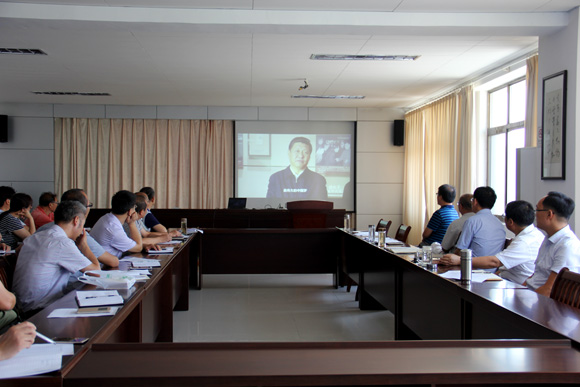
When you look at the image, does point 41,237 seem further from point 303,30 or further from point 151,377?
point 303,30

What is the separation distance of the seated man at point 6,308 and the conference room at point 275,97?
2.45 metres

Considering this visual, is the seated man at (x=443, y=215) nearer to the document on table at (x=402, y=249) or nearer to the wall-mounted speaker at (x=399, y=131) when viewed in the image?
the document on table at (x=402, y=249)

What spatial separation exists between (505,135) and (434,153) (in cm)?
192

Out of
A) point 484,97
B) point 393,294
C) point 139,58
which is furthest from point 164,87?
point 393,294

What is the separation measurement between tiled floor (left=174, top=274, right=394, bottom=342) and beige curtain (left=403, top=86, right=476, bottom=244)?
2.97 metres

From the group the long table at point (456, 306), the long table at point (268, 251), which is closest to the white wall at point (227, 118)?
the long table at point (268, 251)

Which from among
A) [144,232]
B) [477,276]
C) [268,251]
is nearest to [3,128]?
[144,232]

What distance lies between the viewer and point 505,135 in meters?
7.57

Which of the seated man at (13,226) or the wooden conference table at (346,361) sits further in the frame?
the seated man at (13,226)

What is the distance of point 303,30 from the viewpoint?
4.94 m

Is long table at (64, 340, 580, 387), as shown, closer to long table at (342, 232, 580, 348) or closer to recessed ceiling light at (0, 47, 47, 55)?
long table at (342, 232, 580, 348)

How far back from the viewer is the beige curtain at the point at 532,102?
20.1ft

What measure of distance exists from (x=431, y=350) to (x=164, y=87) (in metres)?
8.05

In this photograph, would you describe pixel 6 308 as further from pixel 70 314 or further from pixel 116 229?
pixel 116 229
